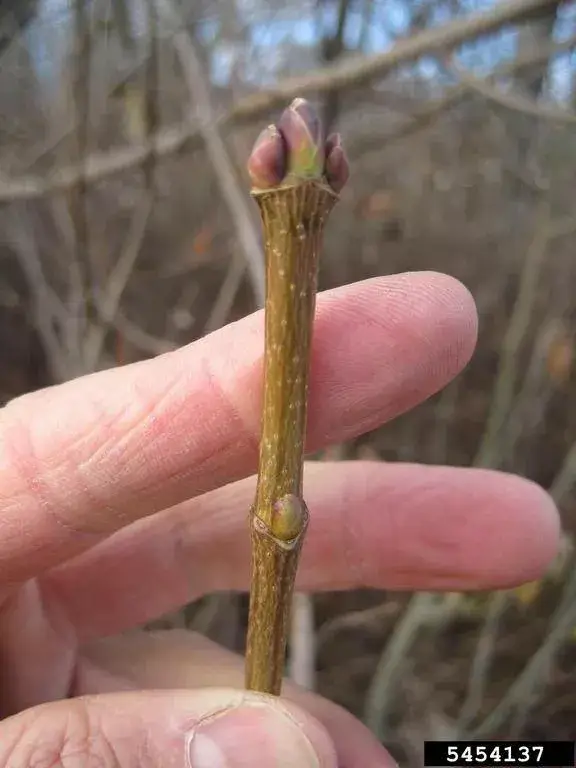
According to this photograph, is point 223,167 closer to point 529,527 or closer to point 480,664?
point 529,527

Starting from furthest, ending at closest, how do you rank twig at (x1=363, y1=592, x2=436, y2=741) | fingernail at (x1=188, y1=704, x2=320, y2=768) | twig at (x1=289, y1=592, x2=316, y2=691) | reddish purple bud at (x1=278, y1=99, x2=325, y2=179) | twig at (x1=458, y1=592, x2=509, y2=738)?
1. twig at (x1=458, y1=592, x2=509, y2=738)
2. twig at (x1=363, y1=592, x2=436, y2=741)
3. twig at (x1=289, y1=592, x2=316, y2=691)
4. fingernail at (x1=188, y1=704, x2=320, y2=768)
5. reddish purple bud at (x1=278, y1=99, x2=325, y2=179)

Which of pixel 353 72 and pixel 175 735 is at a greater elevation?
pixel 353 72

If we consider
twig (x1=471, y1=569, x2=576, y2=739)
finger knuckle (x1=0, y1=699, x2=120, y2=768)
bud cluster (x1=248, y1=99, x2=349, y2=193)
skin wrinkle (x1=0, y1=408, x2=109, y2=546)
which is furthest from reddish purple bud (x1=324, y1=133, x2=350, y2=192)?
twig (x1=471, y1=569, x2=576, y2=739)

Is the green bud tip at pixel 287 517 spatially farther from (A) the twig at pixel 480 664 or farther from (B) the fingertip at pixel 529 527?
(A) the twig at pixel 480 664

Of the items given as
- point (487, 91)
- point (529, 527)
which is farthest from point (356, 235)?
point (529, 527)

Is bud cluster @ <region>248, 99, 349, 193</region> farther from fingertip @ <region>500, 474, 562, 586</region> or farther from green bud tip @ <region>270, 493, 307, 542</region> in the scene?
fingertip @ <region>500, 474, 562, 586</region>

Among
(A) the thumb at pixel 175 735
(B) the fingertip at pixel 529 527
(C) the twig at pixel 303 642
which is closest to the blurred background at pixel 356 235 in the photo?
(C) the twig at pixel 303 642

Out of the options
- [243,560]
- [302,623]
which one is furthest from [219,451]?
[302,623]

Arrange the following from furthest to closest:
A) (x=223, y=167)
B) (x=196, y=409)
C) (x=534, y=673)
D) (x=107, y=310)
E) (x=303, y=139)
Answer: (x=107, y=310), (x=534, y=673), (x=223, y=167), (x=196, y=409), (x=303, y=139)
